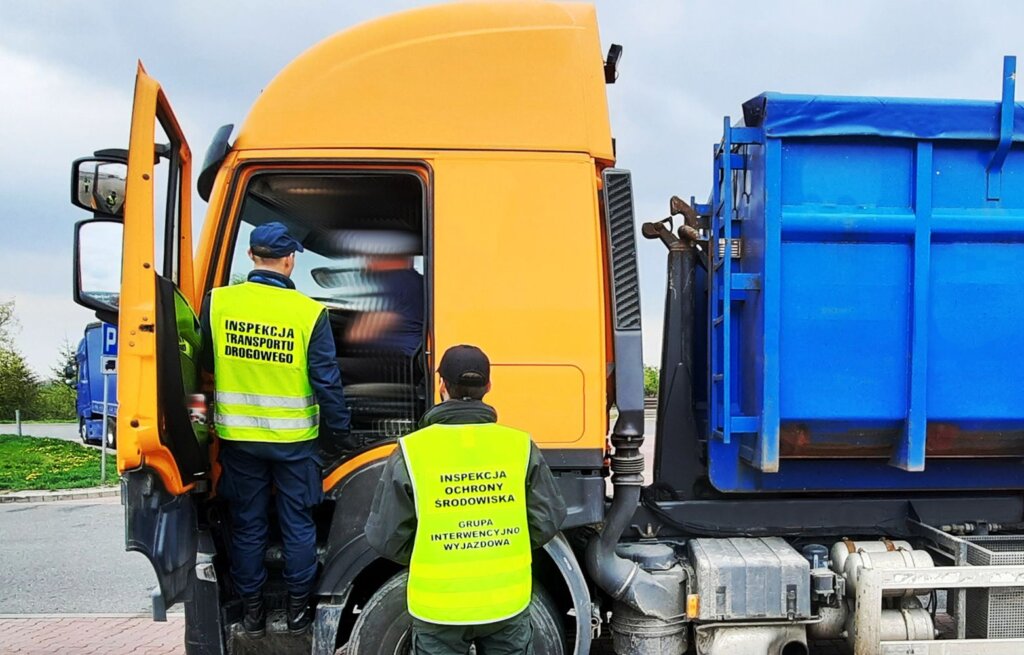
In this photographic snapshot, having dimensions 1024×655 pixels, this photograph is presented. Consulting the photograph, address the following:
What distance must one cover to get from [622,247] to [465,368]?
3.53ft

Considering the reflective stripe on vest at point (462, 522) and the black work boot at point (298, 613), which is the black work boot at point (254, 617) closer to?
the black work boot at point (298, 613)

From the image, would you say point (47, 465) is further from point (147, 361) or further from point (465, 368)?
point (465, 368)

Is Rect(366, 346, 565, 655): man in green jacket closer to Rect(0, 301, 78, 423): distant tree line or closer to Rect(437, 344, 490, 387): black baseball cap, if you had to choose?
Rect(437, 344, 490, 387): black baseball cap

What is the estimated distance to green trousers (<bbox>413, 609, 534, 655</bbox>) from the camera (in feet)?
7.57

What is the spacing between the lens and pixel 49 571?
679 cm

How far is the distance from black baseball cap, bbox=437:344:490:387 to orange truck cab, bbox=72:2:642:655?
58 cm

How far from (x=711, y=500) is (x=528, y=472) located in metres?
1.53

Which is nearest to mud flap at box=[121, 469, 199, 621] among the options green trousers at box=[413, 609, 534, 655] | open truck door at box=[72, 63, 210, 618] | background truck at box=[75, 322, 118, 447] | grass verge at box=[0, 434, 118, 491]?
open truck door at box=[72, 63, 210, 618]

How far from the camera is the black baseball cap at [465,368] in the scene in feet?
7.53

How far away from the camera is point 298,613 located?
2971 millimetres

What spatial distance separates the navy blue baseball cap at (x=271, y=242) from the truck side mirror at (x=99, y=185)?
481 millimetres

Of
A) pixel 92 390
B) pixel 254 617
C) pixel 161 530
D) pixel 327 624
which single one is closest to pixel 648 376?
pixel 327 624

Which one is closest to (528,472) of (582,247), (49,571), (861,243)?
(582,247)

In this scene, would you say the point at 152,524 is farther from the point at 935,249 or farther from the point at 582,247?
the point at 935,249
